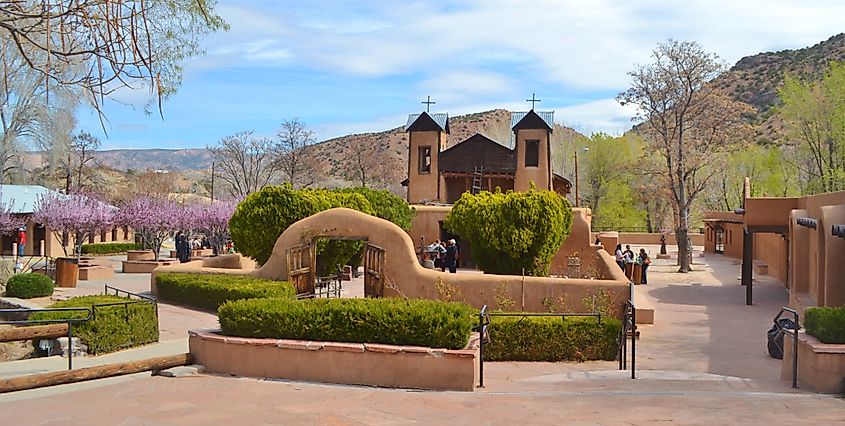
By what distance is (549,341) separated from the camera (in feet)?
47.8

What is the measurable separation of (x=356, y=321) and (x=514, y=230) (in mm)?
12368

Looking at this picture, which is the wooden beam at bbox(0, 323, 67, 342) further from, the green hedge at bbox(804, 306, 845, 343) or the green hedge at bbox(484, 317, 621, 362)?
the green hedge at bbox(804, 306, 845, 343)

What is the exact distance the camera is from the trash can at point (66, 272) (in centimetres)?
2531

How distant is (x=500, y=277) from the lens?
18.2 m

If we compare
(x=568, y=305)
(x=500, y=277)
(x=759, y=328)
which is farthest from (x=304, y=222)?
(x=759, y=328)

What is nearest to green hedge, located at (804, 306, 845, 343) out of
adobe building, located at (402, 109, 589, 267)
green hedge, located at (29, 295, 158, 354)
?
green hedge, located at (29, 295, 158, 354)

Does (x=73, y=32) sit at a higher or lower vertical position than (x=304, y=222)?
higher

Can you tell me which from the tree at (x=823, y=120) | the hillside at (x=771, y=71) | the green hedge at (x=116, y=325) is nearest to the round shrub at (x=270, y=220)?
the green hedge at (x=116, y=325)

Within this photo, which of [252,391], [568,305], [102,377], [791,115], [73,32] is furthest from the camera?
[791,115]

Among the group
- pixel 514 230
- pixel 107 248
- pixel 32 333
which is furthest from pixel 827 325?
pixel 107 248

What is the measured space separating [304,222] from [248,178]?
164 feet

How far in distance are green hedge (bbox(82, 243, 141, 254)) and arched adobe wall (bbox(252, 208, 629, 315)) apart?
30.2 m

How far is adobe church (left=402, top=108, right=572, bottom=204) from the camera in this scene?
42281 mm

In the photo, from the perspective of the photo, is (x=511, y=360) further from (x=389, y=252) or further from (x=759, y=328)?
(x=759, y=328)
